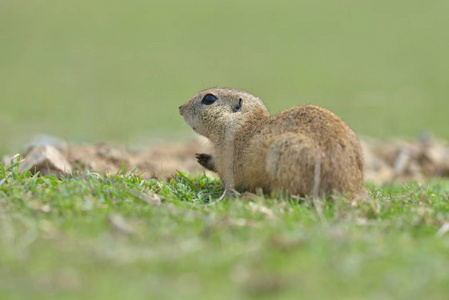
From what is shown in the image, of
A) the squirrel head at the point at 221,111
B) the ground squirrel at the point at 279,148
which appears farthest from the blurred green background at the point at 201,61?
the ground squirrel at the point at 279,148

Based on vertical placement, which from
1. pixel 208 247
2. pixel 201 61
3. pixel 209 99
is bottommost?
pixel 208 247

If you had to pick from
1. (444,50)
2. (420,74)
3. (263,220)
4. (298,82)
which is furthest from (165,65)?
(263,220)

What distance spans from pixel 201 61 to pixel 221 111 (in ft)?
57.6

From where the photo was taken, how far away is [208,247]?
3.52 metres

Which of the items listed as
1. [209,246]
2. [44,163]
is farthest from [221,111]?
[209,246]

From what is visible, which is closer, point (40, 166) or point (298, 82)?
point (40, 166)

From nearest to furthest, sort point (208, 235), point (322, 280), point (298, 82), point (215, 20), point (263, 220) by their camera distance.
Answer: point (322, 280) < point (208, 235) < point (263, 220) < point (298, 82) < point (215, 20)

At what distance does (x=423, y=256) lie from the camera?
3.41m

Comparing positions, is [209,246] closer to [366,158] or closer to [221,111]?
[221,111]

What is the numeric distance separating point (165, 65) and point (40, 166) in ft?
56.7

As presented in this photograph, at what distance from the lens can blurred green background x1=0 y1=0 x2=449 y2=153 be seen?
16.0m

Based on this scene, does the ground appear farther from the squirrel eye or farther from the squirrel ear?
the squirrel eye

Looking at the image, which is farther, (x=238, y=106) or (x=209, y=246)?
(x=238, y=106)

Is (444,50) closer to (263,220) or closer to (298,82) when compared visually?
(298,82)
